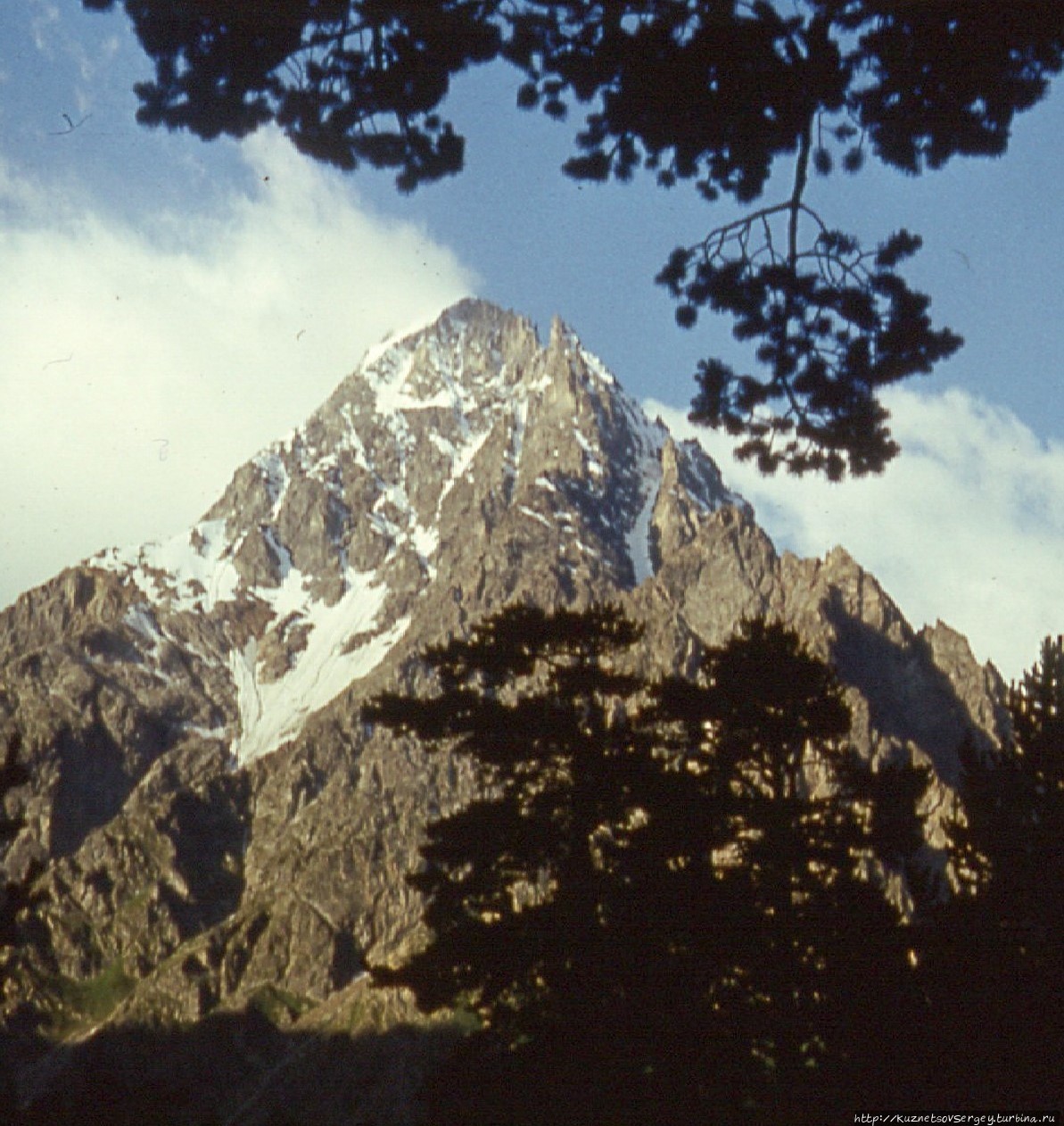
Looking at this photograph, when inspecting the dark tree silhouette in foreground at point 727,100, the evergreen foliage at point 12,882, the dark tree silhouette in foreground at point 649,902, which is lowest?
the evergreen foliage at point 12,882

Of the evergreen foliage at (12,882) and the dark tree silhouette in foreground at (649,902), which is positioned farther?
the dark tree silhouette in foreground at (649,902)

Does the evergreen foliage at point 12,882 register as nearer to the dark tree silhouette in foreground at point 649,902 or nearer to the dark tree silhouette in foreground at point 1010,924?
the dark tree silhouette in foreground at point 649,902

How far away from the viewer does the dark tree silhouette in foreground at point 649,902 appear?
1673cm

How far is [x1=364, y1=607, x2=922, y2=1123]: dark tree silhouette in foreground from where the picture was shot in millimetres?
→ 16734

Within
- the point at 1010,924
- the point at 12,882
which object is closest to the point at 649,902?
the point at 1010,924

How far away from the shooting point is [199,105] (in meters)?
12.3

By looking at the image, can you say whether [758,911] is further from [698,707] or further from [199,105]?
[199,105]

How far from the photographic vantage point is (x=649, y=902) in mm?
18406

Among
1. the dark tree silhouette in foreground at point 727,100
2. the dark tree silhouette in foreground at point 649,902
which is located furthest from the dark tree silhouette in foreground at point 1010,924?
the dark tree silhouette in foreground at point 727,100

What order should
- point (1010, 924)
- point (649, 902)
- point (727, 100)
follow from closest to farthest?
point (727, 100), point (649, 902), point (1010, 924)

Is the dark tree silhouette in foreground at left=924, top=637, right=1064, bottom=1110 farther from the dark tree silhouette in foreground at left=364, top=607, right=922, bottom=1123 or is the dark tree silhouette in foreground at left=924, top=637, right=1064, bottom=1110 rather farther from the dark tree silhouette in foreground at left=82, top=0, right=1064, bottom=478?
the dark tree silhouette in foreground at left=82, top=0, right=1064, bottom=478

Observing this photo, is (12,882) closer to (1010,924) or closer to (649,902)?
(649,902)

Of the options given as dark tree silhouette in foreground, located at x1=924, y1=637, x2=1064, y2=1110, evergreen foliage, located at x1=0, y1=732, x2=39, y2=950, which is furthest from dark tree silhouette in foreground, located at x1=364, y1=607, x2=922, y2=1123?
evergreen foliage, located at x1=0, y1=732, x2=39, y2=950

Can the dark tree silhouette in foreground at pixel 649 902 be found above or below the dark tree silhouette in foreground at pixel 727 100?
below
